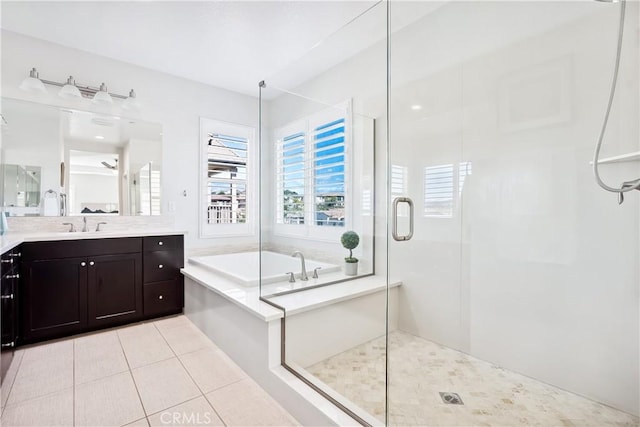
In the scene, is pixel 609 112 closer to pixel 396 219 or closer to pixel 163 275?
pixel 396 219

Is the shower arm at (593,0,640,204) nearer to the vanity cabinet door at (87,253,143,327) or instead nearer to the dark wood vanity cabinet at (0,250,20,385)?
the dark wood vanity cabinet at (0,250,20,385)

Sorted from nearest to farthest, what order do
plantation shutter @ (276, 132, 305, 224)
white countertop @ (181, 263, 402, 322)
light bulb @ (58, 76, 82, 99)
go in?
white countertop @ (181, 263, 402, 322) → plantation shutter @ (276, 132, 305, 224) → light bulb @ (58, 76, 82, 99)

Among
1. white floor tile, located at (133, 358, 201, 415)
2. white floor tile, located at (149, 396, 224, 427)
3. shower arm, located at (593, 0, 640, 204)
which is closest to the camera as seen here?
shower arm, located at (593, 0, 640, 204)

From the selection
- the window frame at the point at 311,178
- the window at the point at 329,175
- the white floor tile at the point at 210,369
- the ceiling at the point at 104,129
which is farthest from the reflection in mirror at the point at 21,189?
the window at the point at 329,175

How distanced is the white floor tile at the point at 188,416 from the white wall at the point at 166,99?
2.13 meters

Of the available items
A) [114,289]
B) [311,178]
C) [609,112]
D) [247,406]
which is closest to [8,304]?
[114,289]

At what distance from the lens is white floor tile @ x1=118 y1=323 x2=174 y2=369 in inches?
86.6

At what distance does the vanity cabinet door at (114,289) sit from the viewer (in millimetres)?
2621

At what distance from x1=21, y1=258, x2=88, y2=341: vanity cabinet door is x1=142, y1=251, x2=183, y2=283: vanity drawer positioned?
0.48 m

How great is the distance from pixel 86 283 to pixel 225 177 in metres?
1.83

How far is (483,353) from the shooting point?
1939mm

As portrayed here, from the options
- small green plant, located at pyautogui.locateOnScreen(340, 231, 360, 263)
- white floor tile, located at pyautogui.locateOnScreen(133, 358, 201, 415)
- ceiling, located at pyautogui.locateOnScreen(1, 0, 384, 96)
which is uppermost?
ceiling, located at pyautogui.locateOnScreen(1, 0, 384, 96)

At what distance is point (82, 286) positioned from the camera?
257 cm

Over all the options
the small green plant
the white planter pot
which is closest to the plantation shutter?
the small green plant
